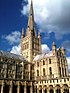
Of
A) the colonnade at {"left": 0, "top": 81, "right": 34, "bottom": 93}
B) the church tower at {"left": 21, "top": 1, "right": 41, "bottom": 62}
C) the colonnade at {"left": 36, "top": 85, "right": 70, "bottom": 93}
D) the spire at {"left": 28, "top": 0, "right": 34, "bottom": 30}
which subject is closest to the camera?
the colonnade at {"left": 36, "top": 85, "right": 70, "bottom": 93}

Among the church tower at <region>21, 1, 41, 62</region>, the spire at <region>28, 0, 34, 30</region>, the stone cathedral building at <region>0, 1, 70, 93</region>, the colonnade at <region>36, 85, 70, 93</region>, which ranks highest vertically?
the spire at <region>28, 0, 34, 30</region>

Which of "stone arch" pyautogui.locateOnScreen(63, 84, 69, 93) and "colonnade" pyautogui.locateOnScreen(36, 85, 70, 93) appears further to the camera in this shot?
"colonnade" pyautogui.locateOnScreen(36, 85, 70, 93)

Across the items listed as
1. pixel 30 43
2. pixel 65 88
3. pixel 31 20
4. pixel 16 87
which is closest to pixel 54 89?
pixel 65 88

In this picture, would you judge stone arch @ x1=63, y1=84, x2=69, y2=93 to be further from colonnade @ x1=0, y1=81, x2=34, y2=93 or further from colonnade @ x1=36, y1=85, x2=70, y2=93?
colonnade @ x1=0, y1=81, x2=34, y2=93

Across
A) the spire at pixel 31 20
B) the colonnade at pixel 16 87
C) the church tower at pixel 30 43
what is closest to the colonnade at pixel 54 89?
the colonnade at pixel 16 87

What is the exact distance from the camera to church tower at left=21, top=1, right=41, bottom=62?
77.9 metres

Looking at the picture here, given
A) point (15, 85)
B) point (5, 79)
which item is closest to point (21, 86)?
point (15, 85)

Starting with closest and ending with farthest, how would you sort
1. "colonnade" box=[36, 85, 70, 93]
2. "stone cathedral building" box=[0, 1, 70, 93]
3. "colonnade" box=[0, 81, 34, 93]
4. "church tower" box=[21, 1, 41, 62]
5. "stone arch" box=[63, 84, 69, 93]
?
"stone arch" box=[63, 84, 69, 93] → "colonnade" box=[36, 85, 70, 93] → "colonnade" box=[0, 81, 34, 93] → "stone cathedral building" box=[0, 1, 70, 93] → "church tower" box=[21, 1, 41, 62]

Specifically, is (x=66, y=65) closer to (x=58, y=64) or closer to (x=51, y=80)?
(x=58, y=64)

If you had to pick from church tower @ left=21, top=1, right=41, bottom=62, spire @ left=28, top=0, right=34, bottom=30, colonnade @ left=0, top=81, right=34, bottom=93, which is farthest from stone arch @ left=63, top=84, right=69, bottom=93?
spire @ left=28, top=0, right=34, bottom=30

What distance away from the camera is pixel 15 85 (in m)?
59.8

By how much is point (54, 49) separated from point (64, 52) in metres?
8.16

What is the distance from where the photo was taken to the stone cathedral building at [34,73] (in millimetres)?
57000

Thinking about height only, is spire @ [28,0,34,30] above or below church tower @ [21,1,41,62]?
above
